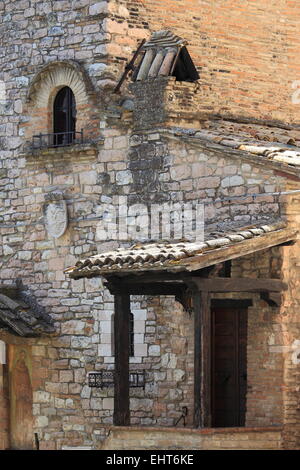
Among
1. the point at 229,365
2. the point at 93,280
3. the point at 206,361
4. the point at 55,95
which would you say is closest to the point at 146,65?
the point at 55,95

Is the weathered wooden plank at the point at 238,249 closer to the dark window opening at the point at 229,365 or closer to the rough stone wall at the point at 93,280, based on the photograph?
the rough stone wall at the point at 93,280

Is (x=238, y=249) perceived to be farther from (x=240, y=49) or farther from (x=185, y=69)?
(x=240, y=49)

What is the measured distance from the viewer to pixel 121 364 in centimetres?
1911

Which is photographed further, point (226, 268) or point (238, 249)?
point (226, 268)

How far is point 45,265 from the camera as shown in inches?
852

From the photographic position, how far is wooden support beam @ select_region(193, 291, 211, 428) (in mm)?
18297

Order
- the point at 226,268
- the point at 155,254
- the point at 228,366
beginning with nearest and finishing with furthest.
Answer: the point at 155,254, the point at 226,268, the point at 228,366

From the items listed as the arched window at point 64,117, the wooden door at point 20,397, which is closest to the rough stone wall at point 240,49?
the arched window at point 64,117

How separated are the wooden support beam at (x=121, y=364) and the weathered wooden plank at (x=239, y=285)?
50.5 inches

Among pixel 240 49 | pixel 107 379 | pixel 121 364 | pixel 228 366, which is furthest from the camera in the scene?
pixel 240 49

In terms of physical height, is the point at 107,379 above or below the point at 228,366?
below

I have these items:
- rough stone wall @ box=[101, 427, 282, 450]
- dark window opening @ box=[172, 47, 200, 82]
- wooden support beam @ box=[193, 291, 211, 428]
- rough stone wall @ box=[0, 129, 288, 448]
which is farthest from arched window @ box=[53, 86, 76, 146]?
rough stone wall @ box=[101, 427, 282, 450]

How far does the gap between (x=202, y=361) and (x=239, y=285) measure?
3.77ft
